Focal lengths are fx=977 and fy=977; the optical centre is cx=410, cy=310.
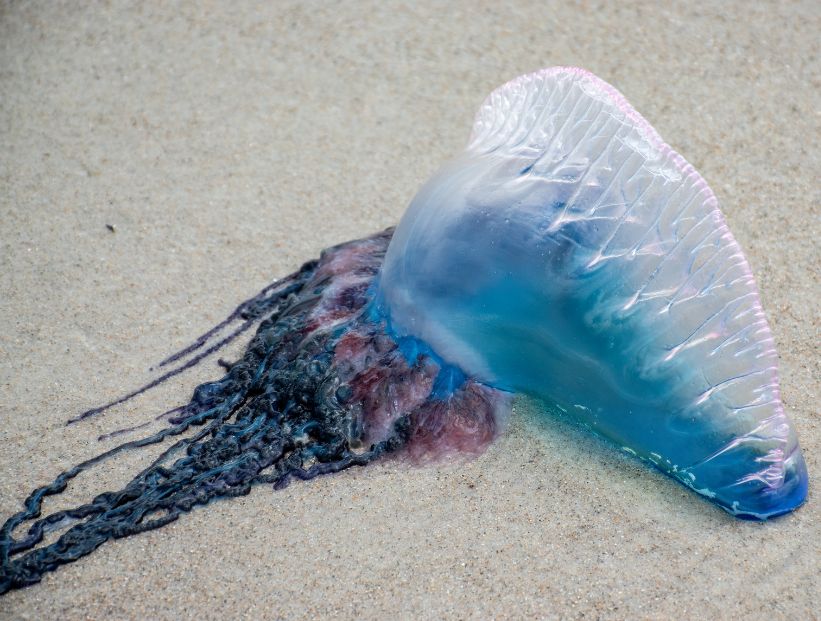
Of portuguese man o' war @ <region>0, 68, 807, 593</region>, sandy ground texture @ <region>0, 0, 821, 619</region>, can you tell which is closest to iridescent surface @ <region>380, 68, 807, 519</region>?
portuguese man o' war @ <region>0, 68, 807, 593</region>

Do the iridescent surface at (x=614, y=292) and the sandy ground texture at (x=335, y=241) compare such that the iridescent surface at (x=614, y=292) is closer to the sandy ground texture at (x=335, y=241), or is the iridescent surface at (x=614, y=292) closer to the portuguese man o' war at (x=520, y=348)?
the portuguese man o' war at (x=520, y=348)

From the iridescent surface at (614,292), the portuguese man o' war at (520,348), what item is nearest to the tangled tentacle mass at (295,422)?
the portuguese man o' war at (520,348)

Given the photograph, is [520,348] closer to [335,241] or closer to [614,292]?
[614,292]

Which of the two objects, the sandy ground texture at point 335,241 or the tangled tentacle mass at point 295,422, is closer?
the sandy ground texture at point 335,241

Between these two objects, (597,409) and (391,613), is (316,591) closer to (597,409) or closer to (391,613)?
(391,613)

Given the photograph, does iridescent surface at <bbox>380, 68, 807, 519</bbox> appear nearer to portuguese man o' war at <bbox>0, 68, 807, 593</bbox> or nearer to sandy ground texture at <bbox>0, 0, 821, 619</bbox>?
portuguese man o' war at <bbox>0, 68, 807, 593</bbox>

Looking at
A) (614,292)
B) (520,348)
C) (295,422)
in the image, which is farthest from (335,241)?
(614,292)

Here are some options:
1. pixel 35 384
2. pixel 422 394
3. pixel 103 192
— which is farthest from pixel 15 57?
pixel 422 394

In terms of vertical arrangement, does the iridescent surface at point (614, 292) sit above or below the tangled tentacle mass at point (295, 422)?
above
